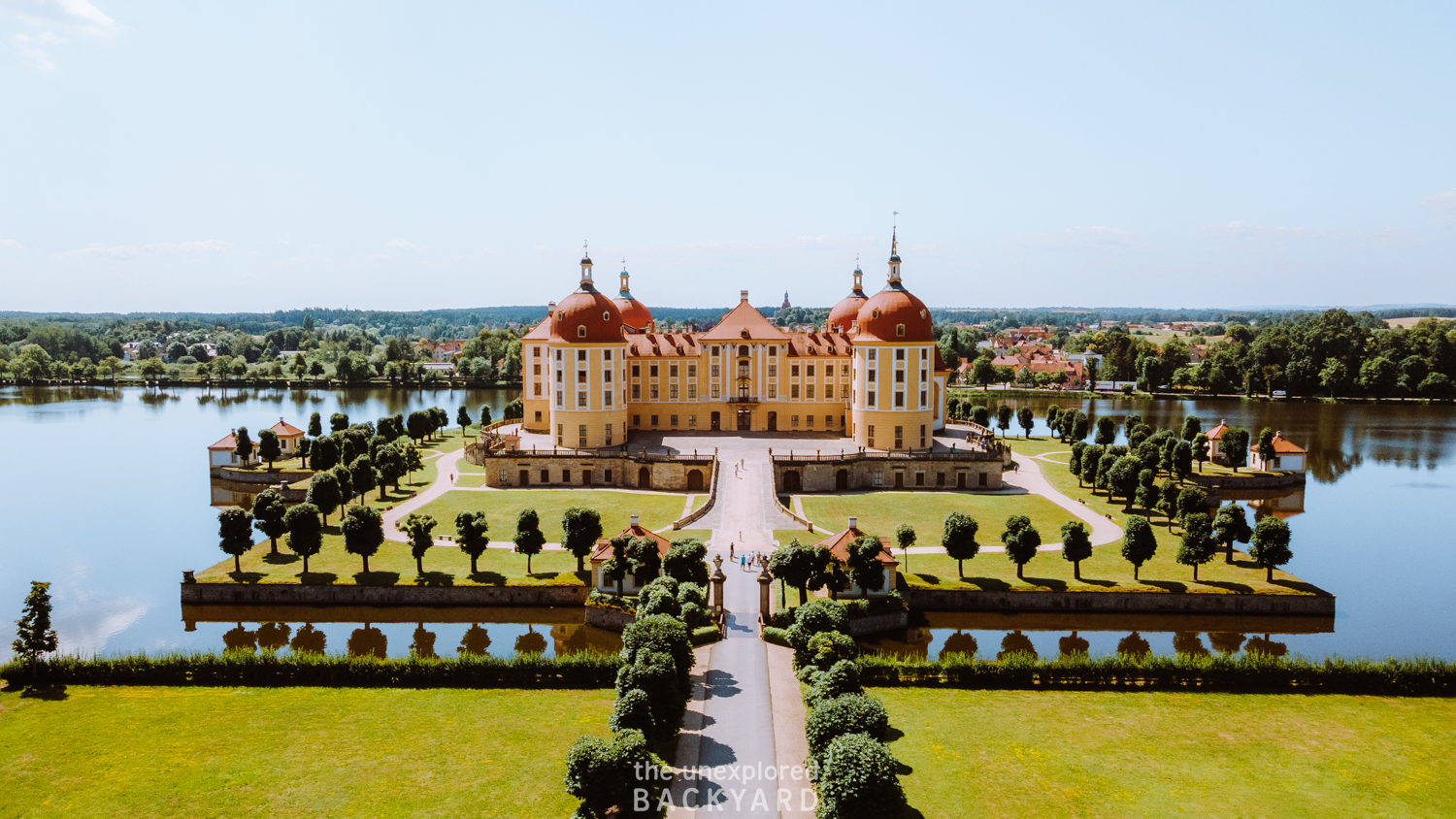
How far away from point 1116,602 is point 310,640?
3237 centimetres

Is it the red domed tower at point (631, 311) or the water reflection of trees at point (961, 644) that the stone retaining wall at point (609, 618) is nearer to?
the water reflection of trees at point (961, 644)

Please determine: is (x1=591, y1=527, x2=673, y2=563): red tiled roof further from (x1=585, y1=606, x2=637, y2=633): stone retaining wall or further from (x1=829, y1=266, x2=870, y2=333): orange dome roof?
(x1=829, y1=266, x2=870, y2=333): orange dome roof

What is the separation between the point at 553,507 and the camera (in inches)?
2019

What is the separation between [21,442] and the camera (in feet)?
264

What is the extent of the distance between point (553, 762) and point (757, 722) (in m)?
5.57

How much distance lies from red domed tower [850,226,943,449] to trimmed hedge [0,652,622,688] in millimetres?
36794

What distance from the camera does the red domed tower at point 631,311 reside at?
75.8m

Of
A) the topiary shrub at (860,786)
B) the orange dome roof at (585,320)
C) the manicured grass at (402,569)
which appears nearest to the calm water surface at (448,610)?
the manicured grass at (402,569)

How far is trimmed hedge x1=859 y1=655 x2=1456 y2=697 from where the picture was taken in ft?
92.9

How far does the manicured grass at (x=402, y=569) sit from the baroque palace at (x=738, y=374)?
63.8ft

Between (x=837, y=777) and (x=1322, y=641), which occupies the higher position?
(x=837, y=777)

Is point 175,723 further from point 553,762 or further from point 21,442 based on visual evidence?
point 21,442

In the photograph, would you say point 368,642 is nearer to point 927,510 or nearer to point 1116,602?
point 1116,602

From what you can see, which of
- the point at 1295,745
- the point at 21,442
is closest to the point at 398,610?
the point at 1295,745
